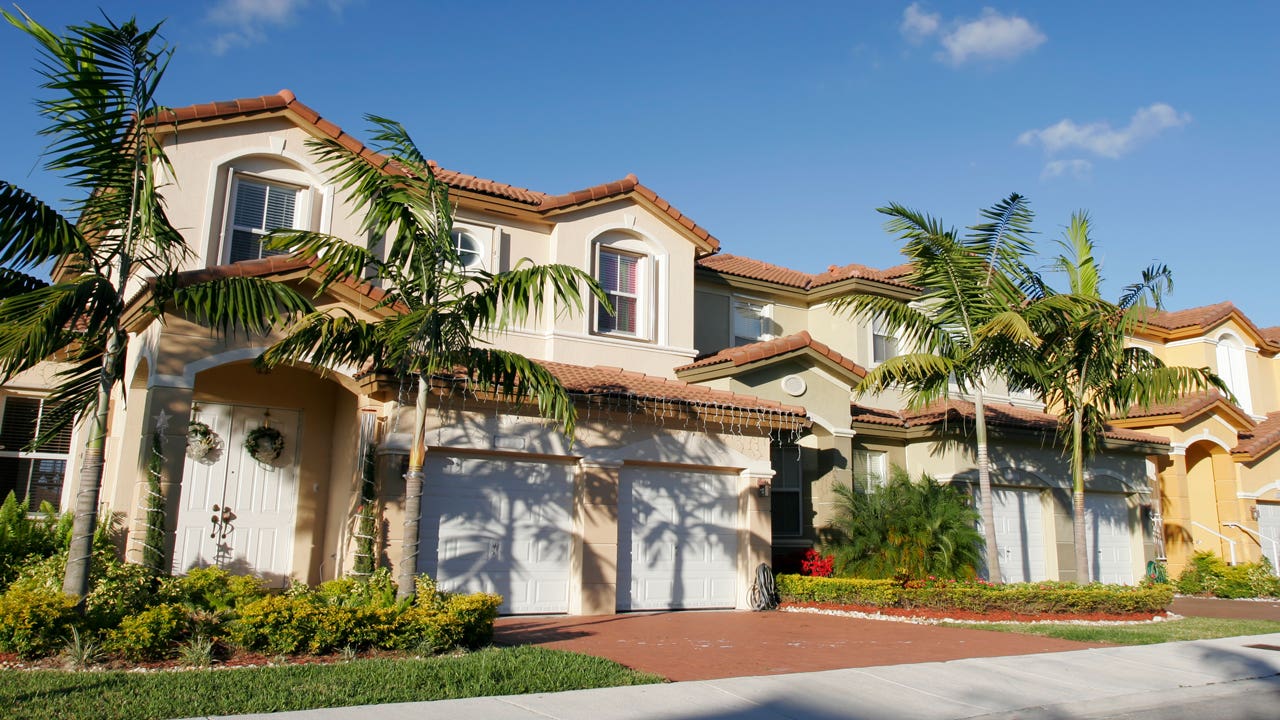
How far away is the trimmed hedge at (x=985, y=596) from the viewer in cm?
1499

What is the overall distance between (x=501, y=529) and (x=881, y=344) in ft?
36.3

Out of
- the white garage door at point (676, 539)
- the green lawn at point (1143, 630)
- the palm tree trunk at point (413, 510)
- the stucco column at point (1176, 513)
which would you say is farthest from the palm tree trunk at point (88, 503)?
the stucco column at point (1176, 513)

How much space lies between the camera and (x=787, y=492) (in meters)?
18.6

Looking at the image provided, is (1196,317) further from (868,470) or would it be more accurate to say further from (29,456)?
(29,456)

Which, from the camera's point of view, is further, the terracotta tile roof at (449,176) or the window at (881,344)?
the window at (881,344)

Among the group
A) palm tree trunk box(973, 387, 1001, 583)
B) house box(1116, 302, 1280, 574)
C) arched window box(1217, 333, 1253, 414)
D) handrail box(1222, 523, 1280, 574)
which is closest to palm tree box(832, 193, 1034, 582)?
palm tree trunk box(973, 387, 1001, 583)

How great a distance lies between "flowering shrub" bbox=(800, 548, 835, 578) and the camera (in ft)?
55.2

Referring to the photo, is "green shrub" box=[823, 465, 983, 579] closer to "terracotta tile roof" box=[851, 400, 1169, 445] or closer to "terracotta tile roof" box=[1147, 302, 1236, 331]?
"terracotta tile roof" box=[851, 400, 1169, 445]

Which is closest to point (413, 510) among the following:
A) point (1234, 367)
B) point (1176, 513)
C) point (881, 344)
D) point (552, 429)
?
point (552, 429)

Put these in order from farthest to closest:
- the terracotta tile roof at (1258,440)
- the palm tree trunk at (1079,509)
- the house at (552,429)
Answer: the terracotta tile roof at (1258,440), the palm tree trunk at (1079,509), the house at (552,429)

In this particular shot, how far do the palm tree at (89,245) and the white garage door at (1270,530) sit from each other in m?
24.6

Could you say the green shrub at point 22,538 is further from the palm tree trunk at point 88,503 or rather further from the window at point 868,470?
the window at point 868,470

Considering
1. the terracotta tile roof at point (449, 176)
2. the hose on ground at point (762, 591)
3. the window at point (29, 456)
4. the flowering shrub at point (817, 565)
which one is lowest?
the hose on ground at point (762, 591)

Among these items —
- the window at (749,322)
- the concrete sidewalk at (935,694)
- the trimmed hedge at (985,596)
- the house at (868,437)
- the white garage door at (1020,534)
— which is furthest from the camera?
the window at (749,322)
